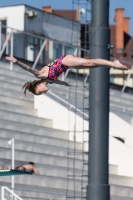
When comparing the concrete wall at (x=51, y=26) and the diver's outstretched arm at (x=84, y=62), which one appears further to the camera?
the concrete wall at (x=51, y=26)

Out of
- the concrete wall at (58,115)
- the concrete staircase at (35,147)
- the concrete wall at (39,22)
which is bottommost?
the concrete staircase at (35,147)

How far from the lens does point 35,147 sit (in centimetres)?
2088

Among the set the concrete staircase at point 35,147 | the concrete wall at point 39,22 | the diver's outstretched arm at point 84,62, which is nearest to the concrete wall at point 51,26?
the concrete wall at point 39,22

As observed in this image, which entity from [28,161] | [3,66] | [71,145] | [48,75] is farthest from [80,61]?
[3,66]

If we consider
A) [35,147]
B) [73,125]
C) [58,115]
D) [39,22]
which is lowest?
[35,147]

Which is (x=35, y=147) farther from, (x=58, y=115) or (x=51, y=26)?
(x=51, y=26)

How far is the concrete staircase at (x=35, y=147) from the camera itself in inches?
784

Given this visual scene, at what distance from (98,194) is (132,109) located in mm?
9998

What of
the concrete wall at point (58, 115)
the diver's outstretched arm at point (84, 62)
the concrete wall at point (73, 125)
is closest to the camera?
the diver's outstretched arm at point (84, 62)

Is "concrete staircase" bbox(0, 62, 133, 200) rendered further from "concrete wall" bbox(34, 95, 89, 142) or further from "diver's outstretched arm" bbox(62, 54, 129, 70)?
"diver's outstretched arm" bbox(62, 54, 129, 70)

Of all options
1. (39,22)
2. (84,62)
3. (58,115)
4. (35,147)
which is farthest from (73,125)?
(39,22)

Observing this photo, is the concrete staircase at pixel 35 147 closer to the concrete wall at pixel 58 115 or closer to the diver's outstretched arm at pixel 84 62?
the concrete wall at pixel 58 115

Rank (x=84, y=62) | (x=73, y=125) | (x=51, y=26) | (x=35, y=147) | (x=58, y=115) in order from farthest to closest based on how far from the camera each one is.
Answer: (x=51, y=26) → (x=73, y=125) → (x=58, y=115) → (x=35, y=147) → (x=84, y=62)

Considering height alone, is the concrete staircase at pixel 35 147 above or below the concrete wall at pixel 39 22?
below
